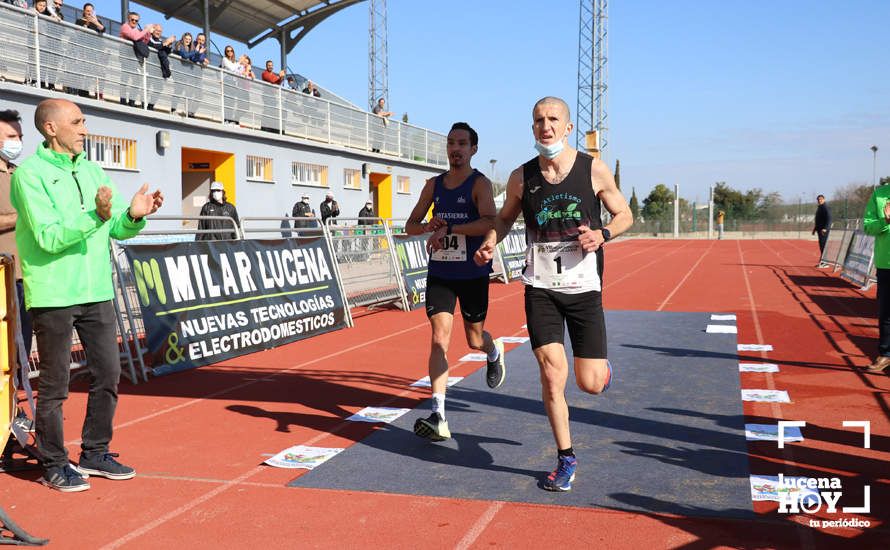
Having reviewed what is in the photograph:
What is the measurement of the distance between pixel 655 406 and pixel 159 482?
3.95 meters

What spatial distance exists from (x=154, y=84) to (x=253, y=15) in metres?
9.02

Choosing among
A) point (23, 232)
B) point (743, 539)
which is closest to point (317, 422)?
point (23, 232)

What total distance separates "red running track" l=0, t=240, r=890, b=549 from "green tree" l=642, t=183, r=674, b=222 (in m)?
70.4

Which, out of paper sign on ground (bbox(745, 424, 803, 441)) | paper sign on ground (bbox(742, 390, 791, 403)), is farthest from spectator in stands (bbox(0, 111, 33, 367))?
paper sign on ground (bbox(742, 390, 791, 403))

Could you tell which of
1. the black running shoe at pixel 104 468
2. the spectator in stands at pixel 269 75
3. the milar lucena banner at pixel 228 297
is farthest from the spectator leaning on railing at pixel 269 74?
the black running shoe at pixel 104 468

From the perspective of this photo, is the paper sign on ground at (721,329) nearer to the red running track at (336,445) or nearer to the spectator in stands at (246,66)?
the red running track at (336,445)

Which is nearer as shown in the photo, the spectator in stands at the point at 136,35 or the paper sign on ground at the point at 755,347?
the paper sign on ground at the point at 755,347

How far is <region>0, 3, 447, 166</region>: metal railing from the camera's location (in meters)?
14.8

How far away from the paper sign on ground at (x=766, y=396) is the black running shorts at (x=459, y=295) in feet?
8.56

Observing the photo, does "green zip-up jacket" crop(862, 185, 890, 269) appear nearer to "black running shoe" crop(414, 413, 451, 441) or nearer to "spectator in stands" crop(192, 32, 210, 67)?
"black running shoe" crop(414, 413, 451, 441)

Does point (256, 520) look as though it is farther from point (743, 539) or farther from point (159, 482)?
point (743, 539)

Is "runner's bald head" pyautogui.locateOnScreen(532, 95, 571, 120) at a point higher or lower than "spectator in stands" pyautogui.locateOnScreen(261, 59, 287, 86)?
lower

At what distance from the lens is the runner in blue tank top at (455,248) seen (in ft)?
19.6

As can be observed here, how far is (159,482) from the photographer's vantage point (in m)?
5.00
